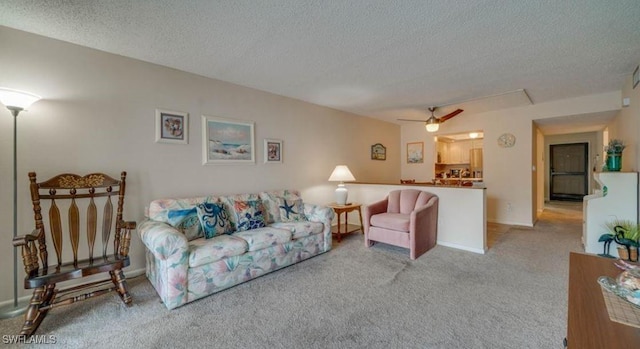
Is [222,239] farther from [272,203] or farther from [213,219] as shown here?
[272,203]

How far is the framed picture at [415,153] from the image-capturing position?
6.26 meters

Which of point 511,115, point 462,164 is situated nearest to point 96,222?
point 511,115

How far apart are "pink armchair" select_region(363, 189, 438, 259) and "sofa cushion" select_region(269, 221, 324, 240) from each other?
822 mm

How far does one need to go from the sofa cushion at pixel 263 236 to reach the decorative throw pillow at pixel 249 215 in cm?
8

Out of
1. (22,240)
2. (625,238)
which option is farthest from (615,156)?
(22,240)

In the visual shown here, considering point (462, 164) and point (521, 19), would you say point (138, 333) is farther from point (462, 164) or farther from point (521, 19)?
point (462, 164)

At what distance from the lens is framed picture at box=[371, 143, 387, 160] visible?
5781mm

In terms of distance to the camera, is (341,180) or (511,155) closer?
(341,180)

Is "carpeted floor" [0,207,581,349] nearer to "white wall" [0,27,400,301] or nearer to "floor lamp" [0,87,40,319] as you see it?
"floor lamp" [0,87,40,319]

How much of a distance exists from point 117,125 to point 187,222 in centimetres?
124

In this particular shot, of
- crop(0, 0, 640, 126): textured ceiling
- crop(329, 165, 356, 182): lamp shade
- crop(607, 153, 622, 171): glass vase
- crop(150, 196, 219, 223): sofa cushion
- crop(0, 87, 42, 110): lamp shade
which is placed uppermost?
crop(0, 0, 640, 126): textured ceiling

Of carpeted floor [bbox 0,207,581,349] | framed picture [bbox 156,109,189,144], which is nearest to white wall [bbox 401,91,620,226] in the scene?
carpeted floor [bbox 0,207,581,349]

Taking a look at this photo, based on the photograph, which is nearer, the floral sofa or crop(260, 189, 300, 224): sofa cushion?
the floral sofa

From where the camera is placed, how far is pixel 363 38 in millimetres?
2305
